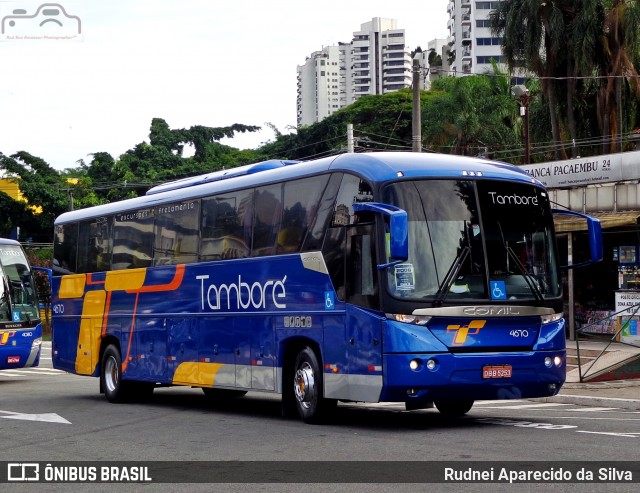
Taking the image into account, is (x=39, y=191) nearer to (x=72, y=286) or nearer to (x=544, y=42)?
(x=544, y=42)

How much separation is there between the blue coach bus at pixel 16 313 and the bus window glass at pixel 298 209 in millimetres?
13973

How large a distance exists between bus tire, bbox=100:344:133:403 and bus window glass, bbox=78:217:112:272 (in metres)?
1.66

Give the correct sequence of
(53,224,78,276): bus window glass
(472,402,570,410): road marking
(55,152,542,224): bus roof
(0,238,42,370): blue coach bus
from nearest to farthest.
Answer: (55,152,542,224): bus roof, (472,402,570,410): road marking, (53,224,78,276): bus window glass, (0,238,42,370): blue coach bus

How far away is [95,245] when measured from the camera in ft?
73.2

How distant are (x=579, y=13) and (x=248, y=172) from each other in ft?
125

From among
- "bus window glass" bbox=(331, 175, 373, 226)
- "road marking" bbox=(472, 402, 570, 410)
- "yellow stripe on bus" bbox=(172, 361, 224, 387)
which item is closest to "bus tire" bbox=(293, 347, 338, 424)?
"bus window glass" bbox=(331, 175, 373, 226)

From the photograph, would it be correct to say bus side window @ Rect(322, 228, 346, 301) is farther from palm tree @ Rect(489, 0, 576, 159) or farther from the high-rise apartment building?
the high-rise apartment building

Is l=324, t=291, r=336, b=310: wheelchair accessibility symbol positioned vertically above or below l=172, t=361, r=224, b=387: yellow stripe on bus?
above

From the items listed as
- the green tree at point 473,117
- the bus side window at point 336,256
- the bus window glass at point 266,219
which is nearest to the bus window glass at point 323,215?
the bus side window at point 336,256

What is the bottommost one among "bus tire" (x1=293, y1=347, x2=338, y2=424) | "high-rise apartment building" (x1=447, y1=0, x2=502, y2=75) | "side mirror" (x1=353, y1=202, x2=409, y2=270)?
"bus tire" (x1=293, y1=347, x2=338, y2=424)

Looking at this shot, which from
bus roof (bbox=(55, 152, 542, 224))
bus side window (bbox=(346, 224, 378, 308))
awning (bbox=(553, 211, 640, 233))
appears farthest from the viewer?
awning (bbox=(553, 211, 640, 233))

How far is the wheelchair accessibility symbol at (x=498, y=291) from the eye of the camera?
13891mm

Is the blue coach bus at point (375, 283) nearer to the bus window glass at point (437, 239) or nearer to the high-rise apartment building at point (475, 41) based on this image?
the bus window glass at point (437, 239)

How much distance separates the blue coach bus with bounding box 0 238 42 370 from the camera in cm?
2800
